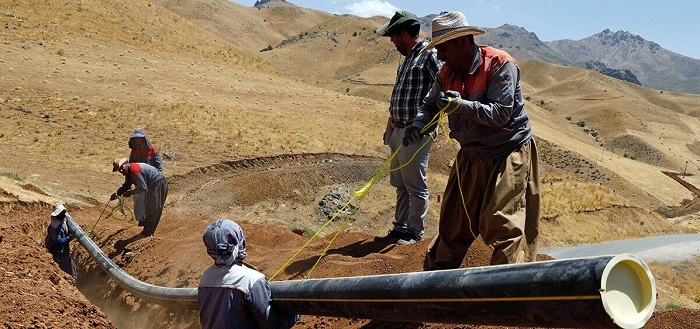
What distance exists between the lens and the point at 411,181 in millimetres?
6070

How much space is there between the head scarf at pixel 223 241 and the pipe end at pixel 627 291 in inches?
80.9

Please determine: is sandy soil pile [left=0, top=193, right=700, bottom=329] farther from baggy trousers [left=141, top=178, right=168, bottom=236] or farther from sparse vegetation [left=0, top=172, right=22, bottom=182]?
sparse vegetation [left=0, top=172, right=22, bottom=182]

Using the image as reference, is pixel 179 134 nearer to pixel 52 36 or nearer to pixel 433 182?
pixel 433 182

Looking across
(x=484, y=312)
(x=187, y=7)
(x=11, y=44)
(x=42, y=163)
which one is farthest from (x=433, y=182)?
(x=187, y=7)

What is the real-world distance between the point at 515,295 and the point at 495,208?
150 cm

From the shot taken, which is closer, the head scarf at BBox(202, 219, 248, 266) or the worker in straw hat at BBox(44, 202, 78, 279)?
the head scarf at BBox(202, 219, 248, 266)

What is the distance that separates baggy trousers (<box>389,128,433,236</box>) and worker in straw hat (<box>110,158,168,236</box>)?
405cm

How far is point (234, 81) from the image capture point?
32.5 meters

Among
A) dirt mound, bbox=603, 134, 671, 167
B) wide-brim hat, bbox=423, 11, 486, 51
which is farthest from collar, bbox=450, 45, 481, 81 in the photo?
dirt mound, bbox=603, 134, 671, 167

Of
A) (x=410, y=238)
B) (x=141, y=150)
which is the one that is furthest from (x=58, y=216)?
(x=410, y=238)

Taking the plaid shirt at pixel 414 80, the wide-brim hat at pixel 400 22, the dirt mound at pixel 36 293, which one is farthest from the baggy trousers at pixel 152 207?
the wide-brim hat at pixel 400 22

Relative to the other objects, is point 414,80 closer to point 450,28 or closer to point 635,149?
point 450,28

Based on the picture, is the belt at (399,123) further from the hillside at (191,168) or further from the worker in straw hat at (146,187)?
the worker in straw hat at (146,187)

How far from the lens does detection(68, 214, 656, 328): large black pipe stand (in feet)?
7.16
